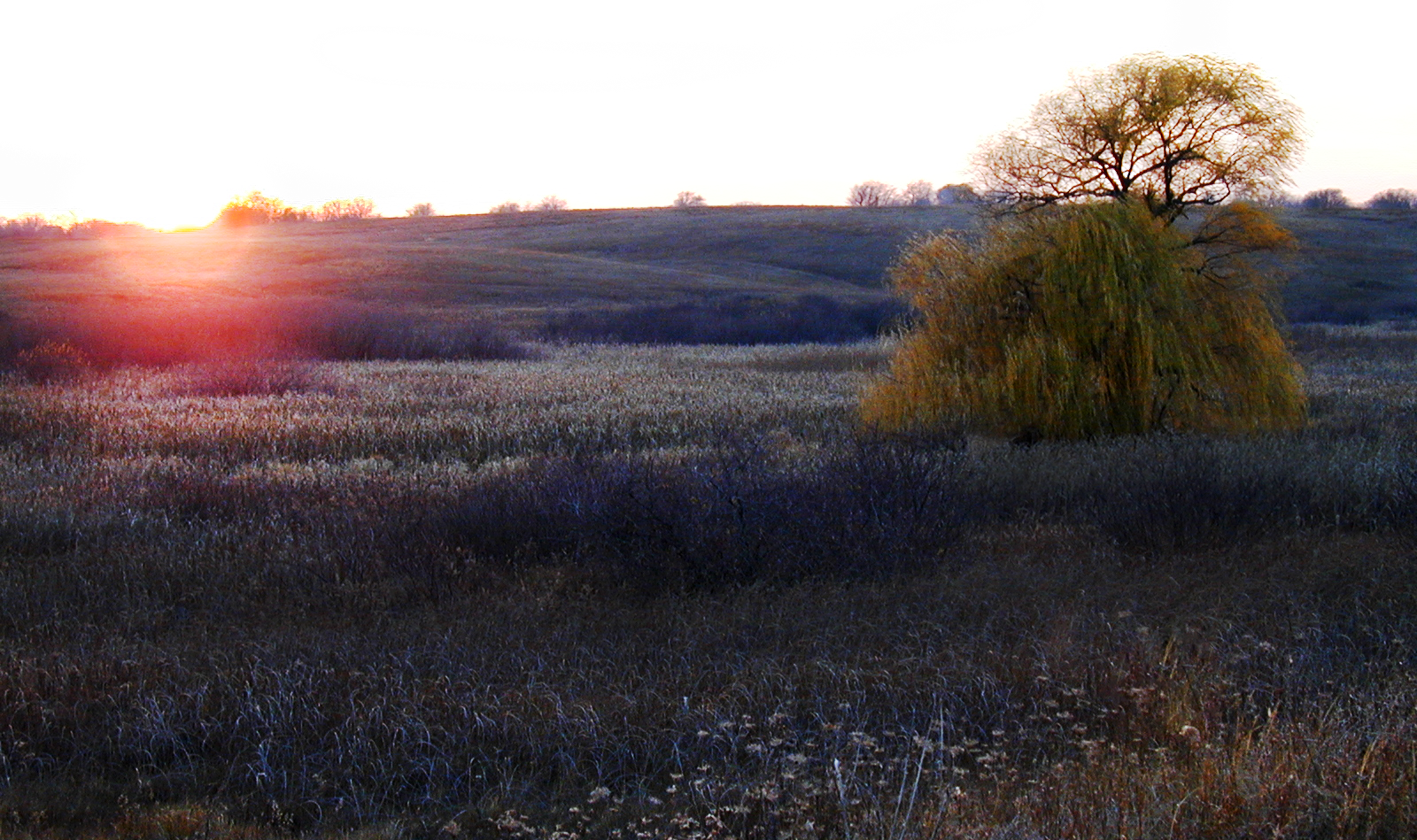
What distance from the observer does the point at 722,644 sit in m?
6.03

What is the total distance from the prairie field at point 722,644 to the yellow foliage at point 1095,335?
1.30 metres

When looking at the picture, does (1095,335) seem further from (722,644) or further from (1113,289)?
(722,644)

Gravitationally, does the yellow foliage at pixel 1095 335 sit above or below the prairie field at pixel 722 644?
above

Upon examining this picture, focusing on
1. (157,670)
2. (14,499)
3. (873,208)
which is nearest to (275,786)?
(157,670)

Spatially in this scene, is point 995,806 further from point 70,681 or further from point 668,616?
point 70,681

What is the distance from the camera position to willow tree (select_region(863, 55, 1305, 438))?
1259 cm

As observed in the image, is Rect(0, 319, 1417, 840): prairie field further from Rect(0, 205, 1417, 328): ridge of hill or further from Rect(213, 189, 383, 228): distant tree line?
Rect(213, 189, 383, 228): distant tree line

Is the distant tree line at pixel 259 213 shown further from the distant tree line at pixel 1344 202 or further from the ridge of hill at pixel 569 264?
the distant tree line at pixel 1344 202

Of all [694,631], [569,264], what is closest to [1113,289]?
[694,631]

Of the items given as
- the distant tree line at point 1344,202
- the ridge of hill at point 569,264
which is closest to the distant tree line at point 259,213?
the ridge of hill at point 569,264

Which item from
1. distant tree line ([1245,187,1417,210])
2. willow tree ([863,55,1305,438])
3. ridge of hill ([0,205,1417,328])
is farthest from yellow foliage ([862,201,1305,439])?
distant tree line ([1245,187,1417,210])

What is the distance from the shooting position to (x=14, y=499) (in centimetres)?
918

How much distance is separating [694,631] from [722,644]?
0.81ft

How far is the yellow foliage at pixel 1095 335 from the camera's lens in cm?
1255
